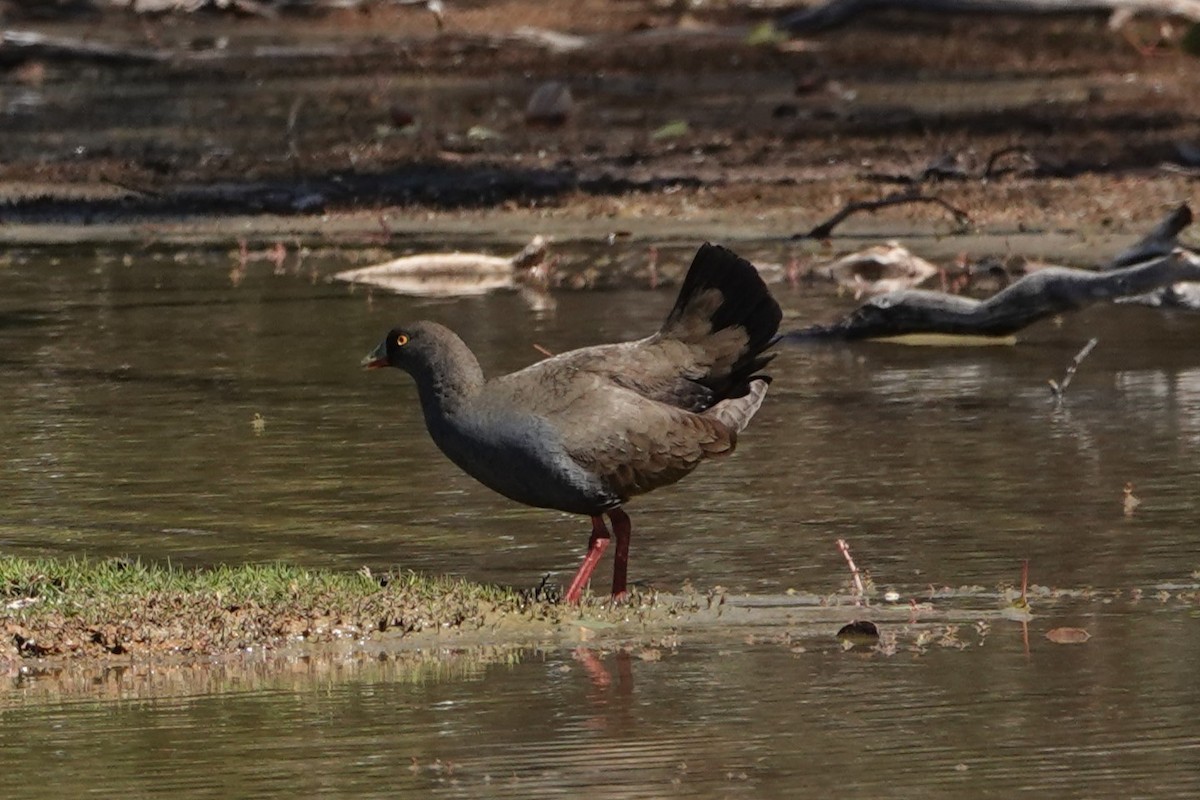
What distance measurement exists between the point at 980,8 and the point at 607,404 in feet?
68.7

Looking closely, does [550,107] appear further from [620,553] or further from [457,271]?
[620,553]

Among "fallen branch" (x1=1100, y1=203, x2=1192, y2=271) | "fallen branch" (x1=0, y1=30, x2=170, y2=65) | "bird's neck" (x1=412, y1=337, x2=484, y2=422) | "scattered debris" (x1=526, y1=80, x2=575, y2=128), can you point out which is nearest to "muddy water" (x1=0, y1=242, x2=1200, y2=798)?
"fallen branch" (x1=1100, y1=203, x2=1192, y2=271)

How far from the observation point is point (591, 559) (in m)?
9.11

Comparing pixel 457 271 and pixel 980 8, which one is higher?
pixel 980 8

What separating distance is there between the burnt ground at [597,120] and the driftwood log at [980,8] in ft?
1.63

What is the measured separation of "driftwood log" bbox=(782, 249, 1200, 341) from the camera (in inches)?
569

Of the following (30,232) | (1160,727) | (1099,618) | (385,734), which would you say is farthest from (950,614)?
(30,232)

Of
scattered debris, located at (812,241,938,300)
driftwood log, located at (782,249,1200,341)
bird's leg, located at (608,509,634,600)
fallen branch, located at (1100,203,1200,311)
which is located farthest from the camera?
scattered debris, located at (812,241,938,300)

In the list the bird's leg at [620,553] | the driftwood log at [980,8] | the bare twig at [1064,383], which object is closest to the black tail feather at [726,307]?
the bird's leg at [620,553]

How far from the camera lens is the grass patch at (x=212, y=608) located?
26.9ft

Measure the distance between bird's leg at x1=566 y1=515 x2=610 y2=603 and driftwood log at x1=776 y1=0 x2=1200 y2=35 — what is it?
776 inches

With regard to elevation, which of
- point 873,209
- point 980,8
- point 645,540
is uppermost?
point 980,8

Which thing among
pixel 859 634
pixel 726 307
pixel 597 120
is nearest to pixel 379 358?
pixel 726 307

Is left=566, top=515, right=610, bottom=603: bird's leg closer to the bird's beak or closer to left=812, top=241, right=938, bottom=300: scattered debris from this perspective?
the bird's beak
